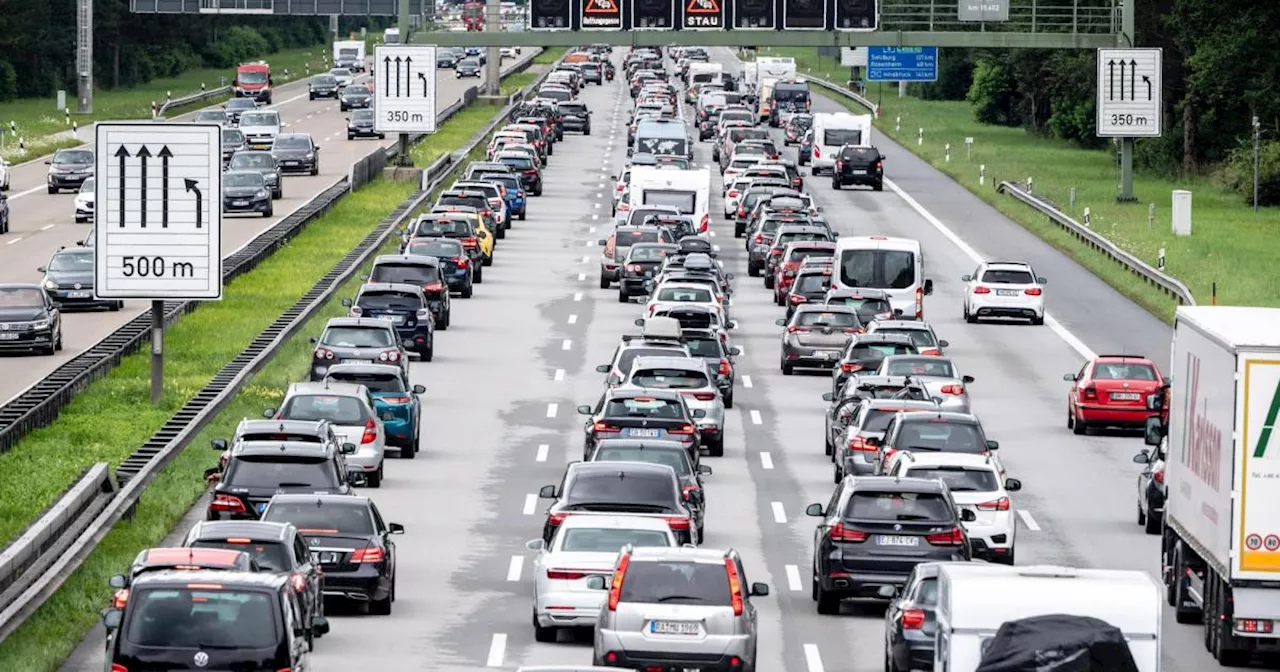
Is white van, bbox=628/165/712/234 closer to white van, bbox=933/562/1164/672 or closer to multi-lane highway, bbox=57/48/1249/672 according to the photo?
multi-lane highway, bbox=57/48/1249/672

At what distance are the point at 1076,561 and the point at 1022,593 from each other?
1221cm

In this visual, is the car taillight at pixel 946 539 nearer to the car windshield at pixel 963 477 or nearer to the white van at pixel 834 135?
the car windshield at pixel 963 477

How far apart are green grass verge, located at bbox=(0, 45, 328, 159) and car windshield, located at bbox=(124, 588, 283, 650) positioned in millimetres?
82815

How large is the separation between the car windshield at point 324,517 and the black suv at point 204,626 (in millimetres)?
6657

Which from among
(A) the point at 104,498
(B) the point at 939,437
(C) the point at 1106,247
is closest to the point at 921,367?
(B) the point at 939,437

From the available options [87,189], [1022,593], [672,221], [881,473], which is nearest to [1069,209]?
[672,221]

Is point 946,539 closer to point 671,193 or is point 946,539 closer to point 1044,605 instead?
point 1044,605

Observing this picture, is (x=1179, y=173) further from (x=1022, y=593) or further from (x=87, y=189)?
(x=1022, y=593)

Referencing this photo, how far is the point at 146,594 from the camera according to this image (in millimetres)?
20453

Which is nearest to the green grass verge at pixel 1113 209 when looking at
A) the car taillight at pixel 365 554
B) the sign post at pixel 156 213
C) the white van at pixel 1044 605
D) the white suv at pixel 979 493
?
the sign post at pixel 156 213

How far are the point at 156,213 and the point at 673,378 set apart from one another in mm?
9318

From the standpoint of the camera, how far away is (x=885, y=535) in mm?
27531

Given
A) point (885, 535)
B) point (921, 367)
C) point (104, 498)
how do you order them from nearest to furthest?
point (885, 535), point (104, 498), point (921, 367)

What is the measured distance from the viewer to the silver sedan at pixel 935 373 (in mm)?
42031
